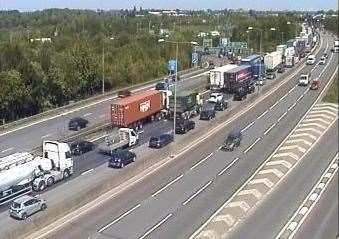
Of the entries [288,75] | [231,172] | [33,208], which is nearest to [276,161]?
[231,172]

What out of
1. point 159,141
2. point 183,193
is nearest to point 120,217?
point 183,193

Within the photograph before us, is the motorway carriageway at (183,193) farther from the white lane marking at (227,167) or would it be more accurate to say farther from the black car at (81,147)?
the black car at (81,147)

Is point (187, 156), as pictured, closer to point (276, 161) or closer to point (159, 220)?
point (276, 161)

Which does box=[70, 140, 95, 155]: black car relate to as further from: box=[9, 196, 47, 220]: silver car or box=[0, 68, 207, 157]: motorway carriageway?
box=[9, 196, 47, 220]: silver car

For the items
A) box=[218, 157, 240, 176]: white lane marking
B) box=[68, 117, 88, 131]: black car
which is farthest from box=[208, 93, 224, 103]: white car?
box=[218, 157, 240, 176]: white lane marking

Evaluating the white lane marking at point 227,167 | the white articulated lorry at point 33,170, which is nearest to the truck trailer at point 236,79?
the white lane marking at point 227,167
